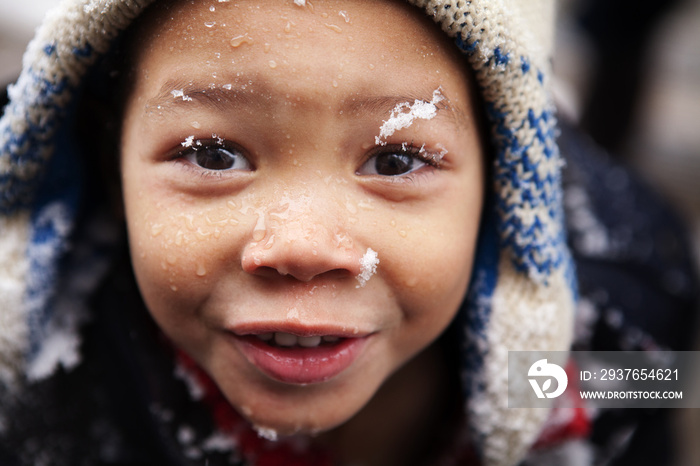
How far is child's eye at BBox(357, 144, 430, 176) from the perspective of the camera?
27.5 inches

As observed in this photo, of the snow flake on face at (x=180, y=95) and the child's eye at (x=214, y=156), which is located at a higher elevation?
the snow flake on face at (x=180, y=95)

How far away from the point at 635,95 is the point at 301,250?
177 centimetres

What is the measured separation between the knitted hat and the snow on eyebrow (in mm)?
77

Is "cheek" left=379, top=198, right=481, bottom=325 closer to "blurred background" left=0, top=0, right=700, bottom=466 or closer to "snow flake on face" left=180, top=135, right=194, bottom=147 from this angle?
"snow flake on face" left=180, top=135, right=194, bottom=147

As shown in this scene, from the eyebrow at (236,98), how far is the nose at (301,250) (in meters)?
0.13

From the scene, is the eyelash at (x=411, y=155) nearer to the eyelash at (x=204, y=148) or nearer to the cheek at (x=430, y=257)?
the cheek at (x=430, y=257)

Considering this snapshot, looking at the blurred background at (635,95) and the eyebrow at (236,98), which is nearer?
the eyebrow at (236,98)

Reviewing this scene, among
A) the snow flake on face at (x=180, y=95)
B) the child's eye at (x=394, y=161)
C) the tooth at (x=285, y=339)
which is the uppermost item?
the snow flake on face at (x=180, y=95)

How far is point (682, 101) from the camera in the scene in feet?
8.69

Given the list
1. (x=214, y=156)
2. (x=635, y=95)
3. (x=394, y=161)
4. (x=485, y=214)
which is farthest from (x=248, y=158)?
(x=635, y=95)

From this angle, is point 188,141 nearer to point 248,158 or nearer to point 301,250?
point 248,158

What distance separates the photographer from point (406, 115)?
0.67 metres

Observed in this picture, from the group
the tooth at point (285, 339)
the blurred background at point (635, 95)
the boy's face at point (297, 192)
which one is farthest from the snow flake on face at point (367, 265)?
the blurred background at point (635, 95)

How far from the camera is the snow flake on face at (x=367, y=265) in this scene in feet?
2.17
